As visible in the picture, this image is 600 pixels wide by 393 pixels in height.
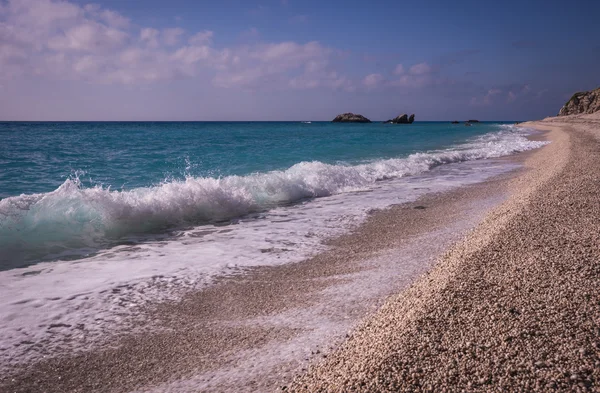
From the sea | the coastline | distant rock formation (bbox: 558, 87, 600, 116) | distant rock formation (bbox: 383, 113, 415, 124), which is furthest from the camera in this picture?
distant rock formation (bbox: 383, 113, 415, 124)

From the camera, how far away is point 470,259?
4.09 meters

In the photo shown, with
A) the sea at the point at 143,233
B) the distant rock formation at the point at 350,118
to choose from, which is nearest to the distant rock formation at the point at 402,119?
the distant rock formation at the point at 350,118

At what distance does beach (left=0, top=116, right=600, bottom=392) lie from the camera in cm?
229

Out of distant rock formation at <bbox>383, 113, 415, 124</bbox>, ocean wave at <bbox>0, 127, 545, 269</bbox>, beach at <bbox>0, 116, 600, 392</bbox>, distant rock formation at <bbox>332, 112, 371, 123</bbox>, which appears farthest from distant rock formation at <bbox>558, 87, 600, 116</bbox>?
beach at <bbox>0, 116, 600, 392</bbox>

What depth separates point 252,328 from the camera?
355 cm

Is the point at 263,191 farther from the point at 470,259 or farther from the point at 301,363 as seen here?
the point at 301,363

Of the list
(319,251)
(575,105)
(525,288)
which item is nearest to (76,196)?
(319,251)

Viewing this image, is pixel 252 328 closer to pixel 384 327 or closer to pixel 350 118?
pixel 384 327

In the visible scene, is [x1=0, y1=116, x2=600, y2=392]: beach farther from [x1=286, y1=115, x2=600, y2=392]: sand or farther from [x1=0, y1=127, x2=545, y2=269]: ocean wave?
[x1=0, y1=127, x2=545, y2=269]: ocean wave

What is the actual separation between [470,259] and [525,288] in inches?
36.2

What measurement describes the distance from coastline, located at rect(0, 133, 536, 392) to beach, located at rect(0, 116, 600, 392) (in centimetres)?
1

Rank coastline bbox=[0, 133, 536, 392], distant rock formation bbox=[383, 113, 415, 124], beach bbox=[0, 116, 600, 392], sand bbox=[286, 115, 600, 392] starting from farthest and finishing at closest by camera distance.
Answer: distant rock formation bbox=[383, 113, 415, 124], coastline bbox=[0, 133, 536, 392], beach bbox=[0, 116, 600, 392], sand bbox=[286, 115, 600, 392]

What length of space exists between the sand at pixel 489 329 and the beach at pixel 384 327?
1 cm

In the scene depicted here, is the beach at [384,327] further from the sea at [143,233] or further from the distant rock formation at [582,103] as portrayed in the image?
the distant rock formation at [582,103]
